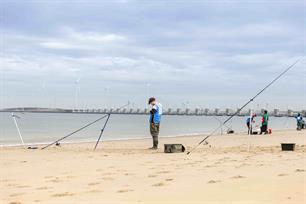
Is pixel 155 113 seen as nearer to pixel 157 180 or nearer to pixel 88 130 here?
pixel 157 180

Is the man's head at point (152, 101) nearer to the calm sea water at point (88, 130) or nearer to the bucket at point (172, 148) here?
the bucket at point (172, 148)

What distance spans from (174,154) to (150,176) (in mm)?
4754

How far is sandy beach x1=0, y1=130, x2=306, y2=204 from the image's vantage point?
22.3ft

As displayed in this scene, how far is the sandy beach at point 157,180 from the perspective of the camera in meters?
6.80

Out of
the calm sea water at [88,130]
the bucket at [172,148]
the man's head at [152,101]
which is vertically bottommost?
the calm sea water at [88,130]

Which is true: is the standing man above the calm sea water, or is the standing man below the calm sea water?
above

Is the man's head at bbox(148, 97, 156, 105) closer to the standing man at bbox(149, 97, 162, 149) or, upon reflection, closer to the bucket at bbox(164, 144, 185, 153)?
the standing man at bbox(149, 97, 162, 149)

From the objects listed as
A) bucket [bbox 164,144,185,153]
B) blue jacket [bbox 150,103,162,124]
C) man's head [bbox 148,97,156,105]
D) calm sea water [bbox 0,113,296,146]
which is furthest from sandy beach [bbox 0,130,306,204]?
calm sea water [bbox 0,113,296,146]

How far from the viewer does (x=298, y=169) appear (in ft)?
31.1

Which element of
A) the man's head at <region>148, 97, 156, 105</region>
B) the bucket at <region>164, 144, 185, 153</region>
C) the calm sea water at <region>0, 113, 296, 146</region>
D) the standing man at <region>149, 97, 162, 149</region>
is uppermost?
the man's head at <region>148, 97, 156, 105</region>

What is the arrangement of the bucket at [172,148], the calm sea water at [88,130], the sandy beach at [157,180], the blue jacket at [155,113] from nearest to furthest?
the sandy beach at [157,180]
the bucket at [172,148]
the blue jacket at [155,113]
the calm sea water at [88,130]

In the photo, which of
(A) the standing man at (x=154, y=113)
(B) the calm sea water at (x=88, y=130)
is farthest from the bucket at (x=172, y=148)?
(B) the calm sea water at (x=88, y=130)

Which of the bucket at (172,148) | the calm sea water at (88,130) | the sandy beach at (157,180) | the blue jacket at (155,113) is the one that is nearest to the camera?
the sandy beach at (157,180)

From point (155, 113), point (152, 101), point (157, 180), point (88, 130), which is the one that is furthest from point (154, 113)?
point (88, 130)
